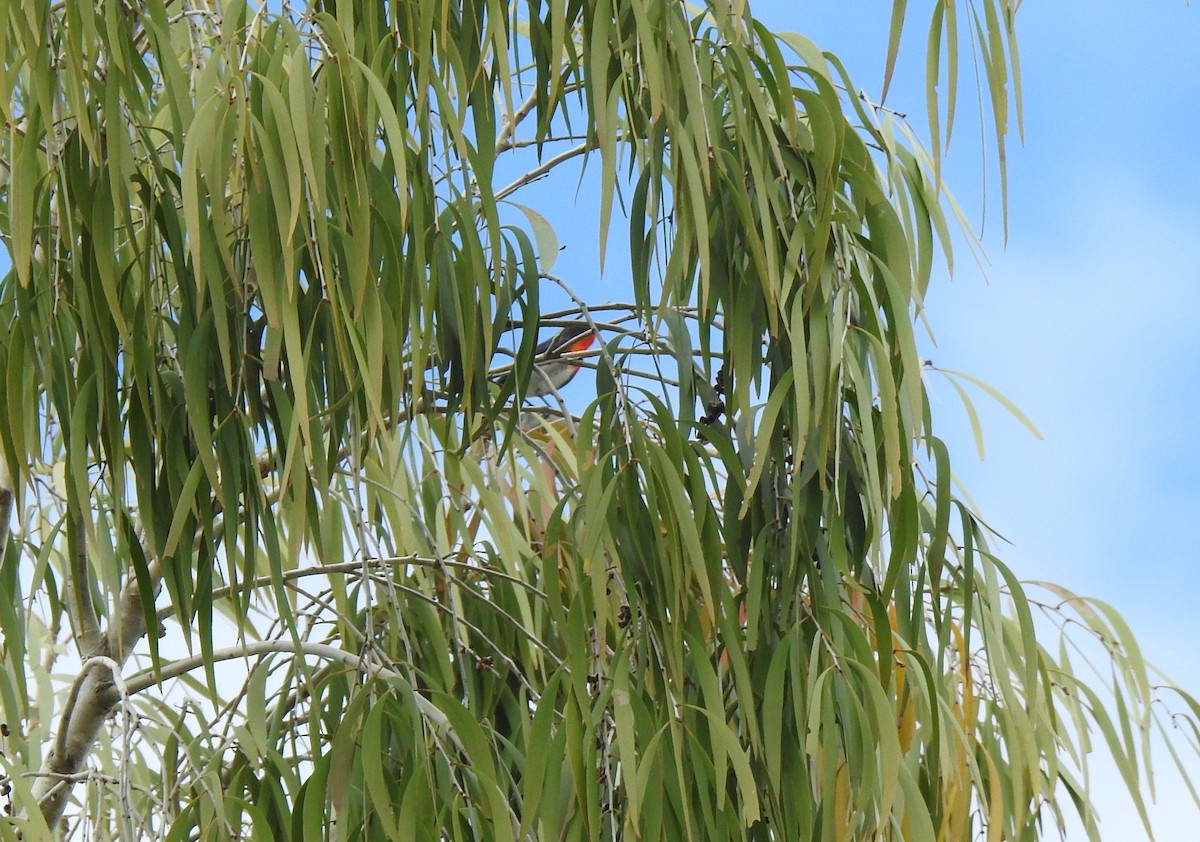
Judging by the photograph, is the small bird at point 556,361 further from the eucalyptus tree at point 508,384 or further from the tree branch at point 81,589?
the tree branch at point 81,589

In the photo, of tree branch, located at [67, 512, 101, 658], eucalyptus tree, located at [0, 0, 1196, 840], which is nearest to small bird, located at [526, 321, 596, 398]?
eucalyptus tree, located at [0, 0, 1196, 840]

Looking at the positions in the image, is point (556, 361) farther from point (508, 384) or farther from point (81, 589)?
point (81, 589)

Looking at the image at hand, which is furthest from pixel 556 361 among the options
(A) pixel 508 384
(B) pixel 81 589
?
(B) pixel 81 589

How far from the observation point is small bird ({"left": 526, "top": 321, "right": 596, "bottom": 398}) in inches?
42.5

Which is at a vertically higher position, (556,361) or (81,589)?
(556,361)

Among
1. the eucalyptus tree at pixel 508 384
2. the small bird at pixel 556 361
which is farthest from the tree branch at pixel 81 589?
the small bird at pixel 556 361

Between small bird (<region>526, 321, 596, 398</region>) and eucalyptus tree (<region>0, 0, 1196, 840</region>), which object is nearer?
eucalyptus tree (<region>0, 0, 1196, 840</region>)

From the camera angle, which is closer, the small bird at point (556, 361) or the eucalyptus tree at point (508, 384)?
the eucalyptus tree at point (508, 384)

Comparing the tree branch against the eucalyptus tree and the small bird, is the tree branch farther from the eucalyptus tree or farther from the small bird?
the small bird

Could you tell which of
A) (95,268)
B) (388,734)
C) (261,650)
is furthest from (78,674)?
(95,268)

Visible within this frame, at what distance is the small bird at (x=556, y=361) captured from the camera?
1080mm

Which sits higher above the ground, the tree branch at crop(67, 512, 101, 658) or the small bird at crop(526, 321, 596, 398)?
the small bird at crop(526, 321, 596, 398)

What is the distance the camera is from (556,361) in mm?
1123

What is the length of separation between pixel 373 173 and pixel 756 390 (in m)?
0.27
